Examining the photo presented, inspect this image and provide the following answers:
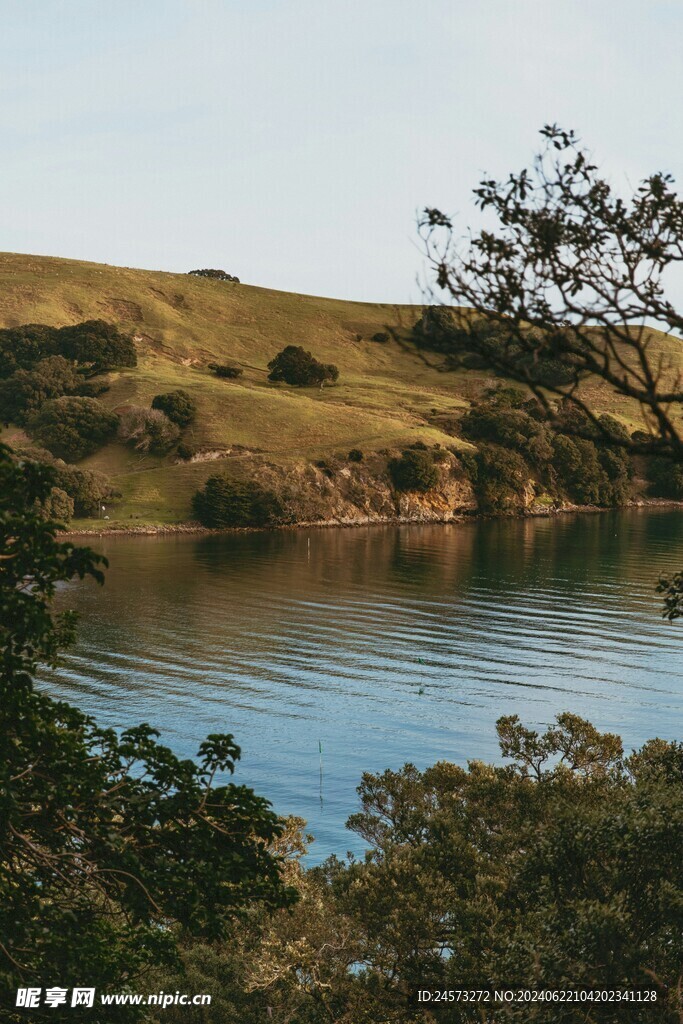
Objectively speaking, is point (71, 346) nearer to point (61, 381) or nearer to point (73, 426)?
point (61, 381)

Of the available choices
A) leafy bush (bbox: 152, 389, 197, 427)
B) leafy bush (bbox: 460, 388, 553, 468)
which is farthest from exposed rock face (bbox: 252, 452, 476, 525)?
leafy bush (bbox: 152, 389, 197, 427)

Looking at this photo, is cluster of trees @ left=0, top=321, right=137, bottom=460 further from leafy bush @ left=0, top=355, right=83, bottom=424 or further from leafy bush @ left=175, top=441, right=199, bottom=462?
leafy bush @ left=175, top=441, right=199, bottom=462

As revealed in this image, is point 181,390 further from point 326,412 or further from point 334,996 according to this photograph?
point 334,996

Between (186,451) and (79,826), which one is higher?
(186,451)

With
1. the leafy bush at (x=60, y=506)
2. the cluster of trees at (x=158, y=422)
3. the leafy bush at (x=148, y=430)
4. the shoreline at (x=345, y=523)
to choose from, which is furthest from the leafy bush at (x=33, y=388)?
the leafy bush at (x=60, y=506)

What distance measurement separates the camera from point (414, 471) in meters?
163

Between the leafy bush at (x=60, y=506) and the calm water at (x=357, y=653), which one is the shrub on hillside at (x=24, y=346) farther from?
the calm water at (x=357, y=653)

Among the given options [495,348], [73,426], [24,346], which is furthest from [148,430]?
[495,348]

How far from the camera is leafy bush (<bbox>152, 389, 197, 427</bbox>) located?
169 meters

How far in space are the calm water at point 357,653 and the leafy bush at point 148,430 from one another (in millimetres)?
38062

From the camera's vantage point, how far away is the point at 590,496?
609 feet

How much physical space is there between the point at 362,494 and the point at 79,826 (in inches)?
5847

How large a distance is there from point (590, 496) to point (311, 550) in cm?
7307

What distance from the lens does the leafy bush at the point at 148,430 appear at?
16550 centimetres
